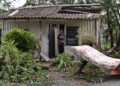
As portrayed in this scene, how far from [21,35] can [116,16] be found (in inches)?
274

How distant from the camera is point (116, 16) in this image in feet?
47.2

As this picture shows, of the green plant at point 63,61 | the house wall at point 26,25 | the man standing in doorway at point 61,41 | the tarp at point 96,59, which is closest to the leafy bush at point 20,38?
the green plant at point 63,61

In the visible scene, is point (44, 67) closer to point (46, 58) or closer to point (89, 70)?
point (46, 58)

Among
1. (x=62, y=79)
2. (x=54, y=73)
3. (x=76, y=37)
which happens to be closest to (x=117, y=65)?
(x=62, y=79)

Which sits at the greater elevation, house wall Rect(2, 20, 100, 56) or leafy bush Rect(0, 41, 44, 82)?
house wall Rect(2, 20, 100, 56)

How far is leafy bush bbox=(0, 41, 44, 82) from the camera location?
26.9 feet

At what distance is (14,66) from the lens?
28.9ft

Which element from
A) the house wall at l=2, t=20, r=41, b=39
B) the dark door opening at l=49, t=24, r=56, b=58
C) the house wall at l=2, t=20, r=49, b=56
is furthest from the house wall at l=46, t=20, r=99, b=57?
the house wall at l=2, t=20, r=41, b=39

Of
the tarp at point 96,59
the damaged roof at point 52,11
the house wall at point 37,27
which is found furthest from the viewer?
the house wall at point 37,27

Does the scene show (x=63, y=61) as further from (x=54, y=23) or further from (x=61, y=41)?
(x=54, y=23)

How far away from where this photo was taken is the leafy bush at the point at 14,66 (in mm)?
8188

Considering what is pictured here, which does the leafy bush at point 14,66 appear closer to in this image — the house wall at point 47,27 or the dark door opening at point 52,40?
the house wall at point 47,27

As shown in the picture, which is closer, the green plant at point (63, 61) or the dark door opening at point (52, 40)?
the green plant at point (63, 61)

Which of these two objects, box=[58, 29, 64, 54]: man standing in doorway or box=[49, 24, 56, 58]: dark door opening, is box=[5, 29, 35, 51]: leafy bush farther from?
box=[58, 29, 64, 54]: man standing in doorway
